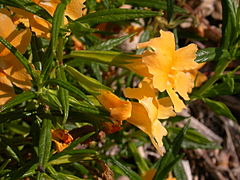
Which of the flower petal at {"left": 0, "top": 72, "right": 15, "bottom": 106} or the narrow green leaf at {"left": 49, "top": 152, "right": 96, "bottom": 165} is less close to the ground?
the flower petal at {"left": 0, "top": 72, "right": 15, "bottom": 106}

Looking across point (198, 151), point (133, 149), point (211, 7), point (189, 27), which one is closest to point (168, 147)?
point (133, 149)

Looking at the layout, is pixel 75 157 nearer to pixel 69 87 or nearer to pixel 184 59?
pixel 69 87

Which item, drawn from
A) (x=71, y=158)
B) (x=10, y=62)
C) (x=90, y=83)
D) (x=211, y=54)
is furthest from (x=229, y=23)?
(x=10, y=62)

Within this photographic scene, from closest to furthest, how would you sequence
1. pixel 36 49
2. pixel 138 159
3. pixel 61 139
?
1. pixel 61 139
2. pixel 36 49
3. pixel 138 159

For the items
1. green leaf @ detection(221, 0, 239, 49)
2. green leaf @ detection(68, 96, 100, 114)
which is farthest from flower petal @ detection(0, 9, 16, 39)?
green leaf @ detection(221, 0, 239, 49)

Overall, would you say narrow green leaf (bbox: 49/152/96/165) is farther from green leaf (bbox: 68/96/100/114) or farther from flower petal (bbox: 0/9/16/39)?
flower petal (bbox: 0/9/16/39)

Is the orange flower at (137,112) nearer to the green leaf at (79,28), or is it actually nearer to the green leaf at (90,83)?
the green leaf at (90,83)

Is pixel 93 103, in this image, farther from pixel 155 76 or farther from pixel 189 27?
pixel 189 27
